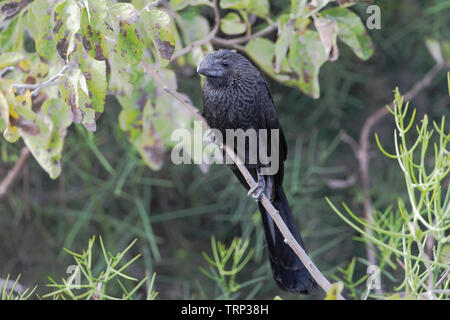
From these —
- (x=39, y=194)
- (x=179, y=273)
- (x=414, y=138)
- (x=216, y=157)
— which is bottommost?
(x=179, y=273)

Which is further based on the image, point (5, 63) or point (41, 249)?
point (41, 249)

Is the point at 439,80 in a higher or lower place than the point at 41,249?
higher

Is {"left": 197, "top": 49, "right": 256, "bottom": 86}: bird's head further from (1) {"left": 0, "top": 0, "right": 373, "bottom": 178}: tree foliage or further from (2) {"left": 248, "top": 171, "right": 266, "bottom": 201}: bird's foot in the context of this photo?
(2) {"left": 248, "top": 171, "right": 266, "bottom": 201}: bird's foot

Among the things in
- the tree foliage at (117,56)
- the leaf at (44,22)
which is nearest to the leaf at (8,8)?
the tree foliage at (117,56)

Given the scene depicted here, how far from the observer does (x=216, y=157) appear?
90.0 inches

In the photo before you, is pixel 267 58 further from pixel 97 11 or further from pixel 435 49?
pixel 435 49

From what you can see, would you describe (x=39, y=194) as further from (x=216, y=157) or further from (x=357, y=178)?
(x=357, y=178)

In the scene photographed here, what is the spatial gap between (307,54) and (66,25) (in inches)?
31.0

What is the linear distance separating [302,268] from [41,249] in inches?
70.8

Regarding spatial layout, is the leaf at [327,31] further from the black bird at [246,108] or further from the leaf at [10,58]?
the leaf at [10,58]

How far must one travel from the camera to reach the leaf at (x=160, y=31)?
1533mm

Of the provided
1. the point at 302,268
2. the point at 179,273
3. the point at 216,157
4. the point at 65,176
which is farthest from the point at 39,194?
the point at 302,268

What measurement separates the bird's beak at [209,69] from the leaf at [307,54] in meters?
0.34

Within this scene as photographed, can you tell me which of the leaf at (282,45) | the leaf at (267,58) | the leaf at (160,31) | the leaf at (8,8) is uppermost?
the leaf at (8,8)
